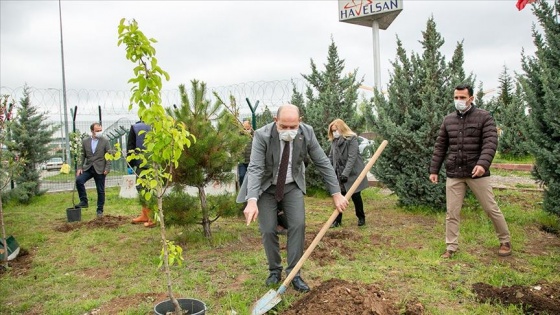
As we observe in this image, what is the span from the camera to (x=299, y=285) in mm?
3781

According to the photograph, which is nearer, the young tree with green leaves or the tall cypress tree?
the young tree with green leaves

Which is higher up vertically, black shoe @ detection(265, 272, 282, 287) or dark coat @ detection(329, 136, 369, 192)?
dark coat @ detection(329, 136, 369, 192)

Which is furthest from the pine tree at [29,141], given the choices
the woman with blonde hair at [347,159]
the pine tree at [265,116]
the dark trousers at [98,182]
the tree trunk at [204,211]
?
the woman with blonde hair at [347,159]

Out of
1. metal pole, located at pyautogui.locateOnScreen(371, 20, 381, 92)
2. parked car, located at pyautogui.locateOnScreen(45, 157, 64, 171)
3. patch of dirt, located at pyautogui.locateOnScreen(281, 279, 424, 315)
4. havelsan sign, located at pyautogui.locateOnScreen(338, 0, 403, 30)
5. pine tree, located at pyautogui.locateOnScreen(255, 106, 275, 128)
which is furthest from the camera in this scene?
metal pole, located at pyautogui.locateOnScreen(371, 20, 381, 92)

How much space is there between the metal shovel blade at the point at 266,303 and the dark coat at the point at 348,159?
3055mm

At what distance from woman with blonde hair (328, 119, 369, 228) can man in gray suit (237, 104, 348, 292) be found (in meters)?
2.24

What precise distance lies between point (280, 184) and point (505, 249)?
2696 millimetres

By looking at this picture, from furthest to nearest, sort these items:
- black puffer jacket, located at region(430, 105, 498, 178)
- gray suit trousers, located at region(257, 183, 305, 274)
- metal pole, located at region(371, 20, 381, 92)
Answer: metal pole, located at region(371, 20, 381, 92)
black puffer jacket, located at region(430, 105, 498, 178)
gray suit trousers, located at region(257, 183, 305, 274)

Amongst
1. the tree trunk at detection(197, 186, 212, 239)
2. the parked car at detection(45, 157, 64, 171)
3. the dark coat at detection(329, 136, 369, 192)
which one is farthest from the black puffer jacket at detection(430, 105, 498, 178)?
the parked car at detection(45, 157, 64, 171)

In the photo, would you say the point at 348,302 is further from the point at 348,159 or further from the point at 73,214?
the point at 73,214

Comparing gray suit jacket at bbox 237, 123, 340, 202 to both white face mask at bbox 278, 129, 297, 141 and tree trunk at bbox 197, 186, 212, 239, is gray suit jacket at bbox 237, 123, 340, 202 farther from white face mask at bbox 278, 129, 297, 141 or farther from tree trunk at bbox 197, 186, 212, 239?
tree trunk at bbox 197, 186, 212, 239

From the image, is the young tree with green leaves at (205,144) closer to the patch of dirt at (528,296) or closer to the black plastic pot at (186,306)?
the black plastic pot at (186,306)

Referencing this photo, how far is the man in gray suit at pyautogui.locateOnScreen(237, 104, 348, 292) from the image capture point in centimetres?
383

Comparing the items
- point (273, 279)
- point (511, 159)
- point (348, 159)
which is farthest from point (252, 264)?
point (511, 159)
